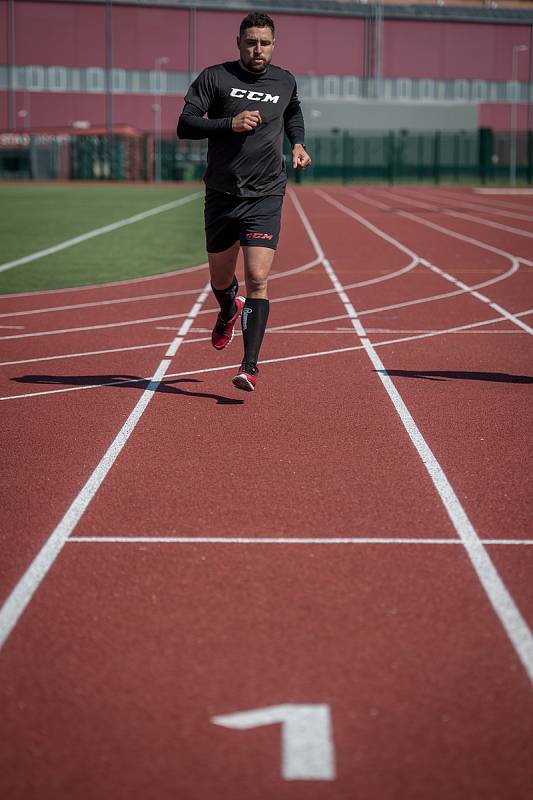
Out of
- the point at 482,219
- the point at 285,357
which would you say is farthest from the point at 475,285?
the point at 482,219

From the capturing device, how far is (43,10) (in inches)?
2744

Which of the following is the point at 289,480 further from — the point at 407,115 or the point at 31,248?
the point at 407,115

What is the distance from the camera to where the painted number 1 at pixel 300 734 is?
110 inches

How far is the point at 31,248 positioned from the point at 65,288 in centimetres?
583

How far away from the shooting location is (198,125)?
7191 mm

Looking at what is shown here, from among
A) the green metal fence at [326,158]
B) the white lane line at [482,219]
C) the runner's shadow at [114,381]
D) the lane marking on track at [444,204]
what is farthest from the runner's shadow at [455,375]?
the green metal fence at [326,158]

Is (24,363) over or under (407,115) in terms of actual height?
under

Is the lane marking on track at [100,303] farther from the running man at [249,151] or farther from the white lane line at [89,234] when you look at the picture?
the running man at [249,151]

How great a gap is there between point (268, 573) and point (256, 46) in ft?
13.4

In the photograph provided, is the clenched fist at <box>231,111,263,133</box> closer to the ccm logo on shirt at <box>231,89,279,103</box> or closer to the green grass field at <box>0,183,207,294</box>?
the ccm logo on shirt at <box>231,89,279,103</box>

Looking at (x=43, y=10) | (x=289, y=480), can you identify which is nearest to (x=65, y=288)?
(x=289, y=480)

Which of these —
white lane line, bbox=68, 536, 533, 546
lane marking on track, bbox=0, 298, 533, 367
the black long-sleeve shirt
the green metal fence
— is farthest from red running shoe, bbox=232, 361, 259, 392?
the green metal fence

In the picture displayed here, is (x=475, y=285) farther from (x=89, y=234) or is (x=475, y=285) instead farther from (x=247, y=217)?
(x=89, y=234)

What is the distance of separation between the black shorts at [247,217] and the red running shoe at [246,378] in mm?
789
